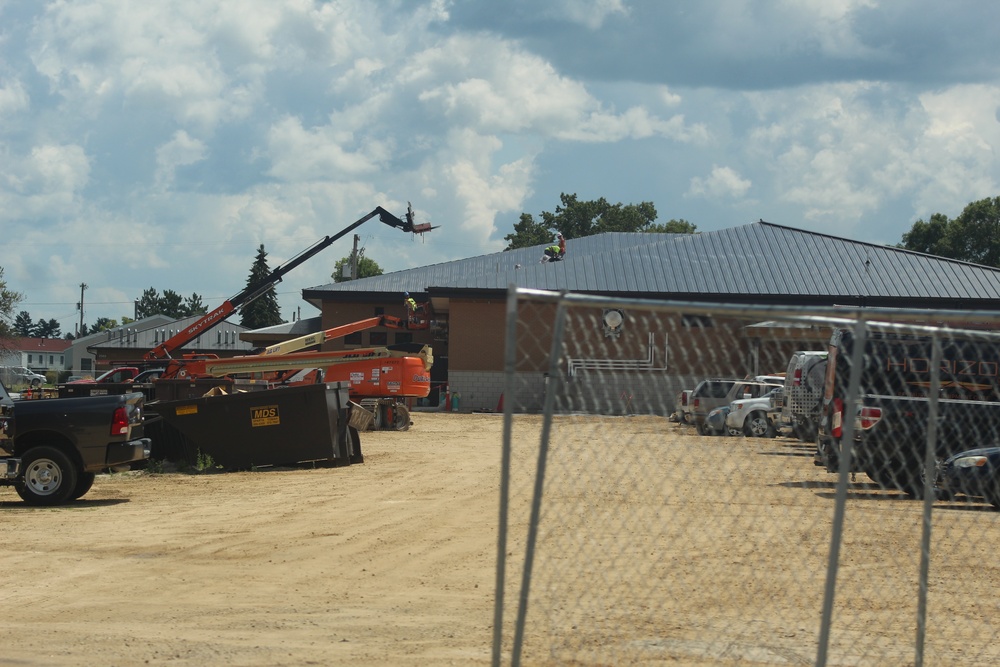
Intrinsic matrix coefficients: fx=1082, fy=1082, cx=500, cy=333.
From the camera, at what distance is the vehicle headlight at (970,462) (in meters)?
12.7

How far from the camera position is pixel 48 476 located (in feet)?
45.8

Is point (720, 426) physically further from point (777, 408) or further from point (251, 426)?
point (777, 408)

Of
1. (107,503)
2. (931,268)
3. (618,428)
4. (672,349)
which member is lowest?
(107,503)

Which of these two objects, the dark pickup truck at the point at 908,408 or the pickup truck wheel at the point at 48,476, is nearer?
the dark pickup truck at the point at 908,408

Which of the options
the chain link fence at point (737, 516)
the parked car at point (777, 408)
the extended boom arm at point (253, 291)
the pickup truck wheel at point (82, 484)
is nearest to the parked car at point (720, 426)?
the chain link fence at point (737, 516)

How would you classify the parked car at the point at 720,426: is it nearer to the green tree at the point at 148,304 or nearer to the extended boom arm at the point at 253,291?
the extended boom arm at the point at 253,291

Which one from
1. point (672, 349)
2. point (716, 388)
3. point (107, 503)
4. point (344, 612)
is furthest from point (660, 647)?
point (716, 388)

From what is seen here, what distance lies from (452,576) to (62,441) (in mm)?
7232

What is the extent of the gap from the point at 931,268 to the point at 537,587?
146 feet

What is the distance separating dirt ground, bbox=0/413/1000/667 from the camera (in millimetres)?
6895

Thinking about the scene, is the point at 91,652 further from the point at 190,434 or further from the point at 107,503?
the point at 190,434

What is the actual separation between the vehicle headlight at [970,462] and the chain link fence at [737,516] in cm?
2

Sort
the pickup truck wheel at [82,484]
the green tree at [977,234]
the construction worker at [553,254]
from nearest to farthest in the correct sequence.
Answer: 1. the pickup truck wheel at [82,484]
2. the construction worker at [553,254]
3. the green tree at [977,234]

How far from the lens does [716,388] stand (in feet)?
84.7
